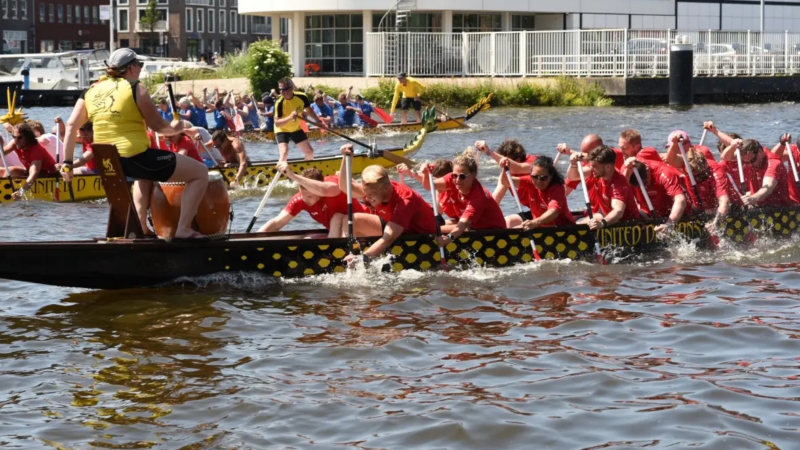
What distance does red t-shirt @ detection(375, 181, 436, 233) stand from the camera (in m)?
10.6

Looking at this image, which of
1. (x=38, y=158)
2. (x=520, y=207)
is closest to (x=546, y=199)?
(x=520, y=207)

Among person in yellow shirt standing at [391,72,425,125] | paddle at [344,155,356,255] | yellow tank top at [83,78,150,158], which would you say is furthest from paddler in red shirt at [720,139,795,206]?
person in yellow shirt standing at [391,72,425,125]

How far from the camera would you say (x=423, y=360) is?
330 inches

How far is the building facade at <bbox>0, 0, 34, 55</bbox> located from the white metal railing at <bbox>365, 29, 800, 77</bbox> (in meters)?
54.7

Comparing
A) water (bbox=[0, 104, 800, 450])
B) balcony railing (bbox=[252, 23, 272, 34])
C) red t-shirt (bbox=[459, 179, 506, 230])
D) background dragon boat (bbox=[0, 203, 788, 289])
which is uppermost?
balcony railing (bbox=[252, 23, 272, 34])

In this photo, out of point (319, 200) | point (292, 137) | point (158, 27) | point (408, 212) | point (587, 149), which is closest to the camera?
point (408, 212)

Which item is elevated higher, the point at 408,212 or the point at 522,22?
the point at 522,22

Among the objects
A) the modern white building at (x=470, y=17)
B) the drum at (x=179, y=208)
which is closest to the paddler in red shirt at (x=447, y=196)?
the drum at (x=179, y=208)

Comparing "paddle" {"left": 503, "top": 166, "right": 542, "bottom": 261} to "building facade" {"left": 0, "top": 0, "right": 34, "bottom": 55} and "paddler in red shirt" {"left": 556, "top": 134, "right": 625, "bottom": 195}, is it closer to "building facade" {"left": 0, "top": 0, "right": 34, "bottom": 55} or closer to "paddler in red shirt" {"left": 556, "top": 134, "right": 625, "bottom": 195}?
"paddler in red shirt" {"left": 556, "top": 134, "right": 625, "bottom": 195}

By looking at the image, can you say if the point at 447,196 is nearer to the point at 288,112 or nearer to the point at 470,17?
the point at 288,112

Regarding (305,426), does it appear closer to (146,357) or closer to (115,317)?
(146,357)

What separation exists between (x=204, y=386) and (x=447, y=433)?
6.41 ft

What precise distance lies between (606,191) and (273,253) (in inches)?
142

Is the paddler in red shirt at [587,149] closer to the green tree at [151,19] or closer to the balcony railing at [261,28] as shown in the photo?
the green tree at [151,19]
